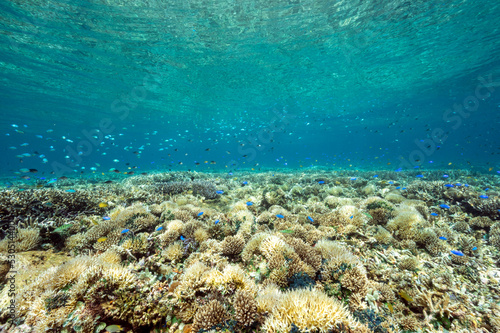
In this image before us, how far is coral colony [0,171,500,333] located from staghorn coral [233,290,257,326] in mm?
15

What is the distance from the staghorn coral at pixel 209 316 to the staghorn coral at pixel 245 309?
0.22 meters

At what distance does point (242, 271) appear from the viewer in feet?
12.1

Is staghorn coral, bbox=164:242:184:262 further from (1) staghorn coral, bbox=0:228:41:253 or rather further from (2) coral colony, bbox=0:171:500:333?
(1) staghorn coral, bbox=0:228:41:253

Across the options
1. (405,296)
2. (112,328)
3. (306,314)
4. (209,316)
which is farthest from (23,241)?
(405,296)

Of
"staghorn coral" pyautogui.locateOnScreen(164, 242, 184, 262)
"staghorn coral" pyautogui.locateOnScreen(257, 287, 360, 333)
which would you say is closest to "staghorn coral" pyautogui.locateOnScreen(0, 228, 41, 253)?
"staghorn coral" pyautogui.locateOnScreen(164, 242, 184, 262)

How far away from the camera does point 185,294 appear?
3.24 metres

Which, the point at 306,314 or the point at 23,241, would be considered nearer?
the point at 306,314

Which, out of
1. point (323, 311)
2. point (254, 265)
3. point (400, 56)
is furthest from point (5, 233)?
point (400, 56)

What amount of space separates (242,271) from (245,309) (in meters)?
0.92

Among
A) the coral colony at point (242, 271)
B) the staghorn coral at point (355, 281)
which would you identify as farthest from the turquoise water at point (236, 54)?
the staghorn coral at point (355, 281)

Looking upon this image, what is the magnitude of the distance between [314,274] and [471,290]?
3.43m

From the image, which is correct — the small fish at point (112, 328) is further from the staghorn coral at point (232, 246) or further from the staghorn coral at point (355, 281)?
the staghorn coral at point (355, 281)

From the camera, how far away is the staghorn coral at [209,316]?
2.74m

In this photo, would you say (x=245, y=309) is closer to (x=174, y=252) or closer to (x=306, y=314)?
(x=306, y=314)
